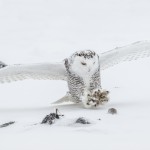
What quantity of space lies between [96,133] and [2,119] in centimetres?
142

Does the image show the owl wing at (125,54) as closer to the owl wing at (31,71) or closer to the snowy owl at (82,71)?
the snowy owl at (82,71)

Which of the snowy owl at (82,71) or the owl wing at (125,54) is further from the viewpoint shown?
the owl wing at (125,54)

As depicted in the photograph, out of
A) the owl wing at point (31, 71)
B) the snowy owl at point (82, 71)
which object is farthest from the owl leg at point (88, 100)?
the owl wing at point (31, 71)

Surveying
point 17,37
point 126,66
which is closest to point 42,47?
point 17,37

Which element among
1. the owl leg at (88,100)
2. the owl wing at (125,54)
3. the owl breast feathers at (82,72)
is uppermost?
the owl wing at (125,54)

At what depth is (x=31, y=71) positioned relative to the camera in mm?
6883

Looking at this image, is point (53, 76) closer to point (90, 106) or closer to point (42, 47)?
point (90, 106)

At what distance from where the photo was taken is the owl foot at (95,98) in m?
6.06

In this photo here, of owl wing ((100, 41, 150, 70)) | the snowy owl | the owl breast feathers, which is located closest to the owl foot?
the snowy owl

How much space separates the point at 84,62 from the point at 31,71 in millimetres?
923

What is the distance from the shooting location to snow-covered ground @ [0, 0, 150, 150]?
4641 millimetres

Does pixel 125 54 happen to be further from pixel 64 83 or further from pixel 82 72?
pixel 64 83

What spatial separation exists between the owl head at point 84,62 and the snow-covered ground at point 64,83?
0.40m

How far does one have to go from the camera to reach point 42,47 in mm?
10141
